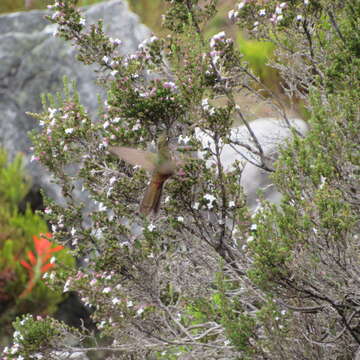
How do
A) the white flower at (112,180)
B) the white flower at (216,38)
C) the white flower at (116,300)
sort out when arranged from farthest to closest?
1. the white flower at (216,38)
2. the white flower at (116,300)
3. the white flower at (112,180)

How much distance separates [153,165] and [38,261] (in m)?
3.29

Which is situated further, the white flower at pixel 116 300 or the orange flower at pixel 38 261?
the orange flower at pixel 38 261

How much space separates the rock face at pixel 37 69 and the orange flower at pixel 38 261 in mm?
1384

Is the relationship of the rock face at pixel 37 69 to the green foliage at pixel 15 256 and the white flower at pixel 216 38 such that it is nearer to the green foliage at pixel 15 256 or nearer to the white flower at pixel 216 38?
the green foliage at pixel 15 256

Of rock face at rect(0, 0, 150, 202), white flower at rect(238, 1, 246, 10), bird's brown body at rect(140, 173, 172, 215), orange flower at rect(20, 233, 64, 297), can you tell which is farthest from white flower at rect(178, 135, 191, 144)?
rock face at rect(0, 0, 150, 202)

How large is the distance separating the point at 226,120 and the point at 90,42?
91 cm

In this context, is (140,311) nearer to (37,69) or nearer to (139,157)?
(139,157)

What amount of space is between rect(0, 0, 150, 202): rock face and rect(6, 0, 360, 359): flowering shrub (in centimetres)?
373

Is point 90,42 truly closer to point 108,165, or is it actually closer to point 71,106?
point 71,106

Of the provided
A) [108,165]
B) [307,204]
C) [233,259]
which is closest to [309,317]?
[233,259]

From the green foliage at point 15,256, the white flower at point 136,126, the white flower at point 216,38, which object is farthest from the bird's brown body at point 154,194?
the green foliage at point 15,256

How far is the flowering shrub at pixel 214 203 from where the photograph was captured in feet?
7.92

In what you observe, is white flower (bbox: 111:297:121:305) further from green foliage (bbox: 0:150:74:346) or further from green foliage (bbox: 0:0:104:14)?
green foliage (bbox: 0:0:104:14)

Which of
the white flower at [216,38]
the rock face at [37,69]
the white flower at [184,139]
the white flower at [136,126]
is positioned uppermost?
the rock face at [37,69]
